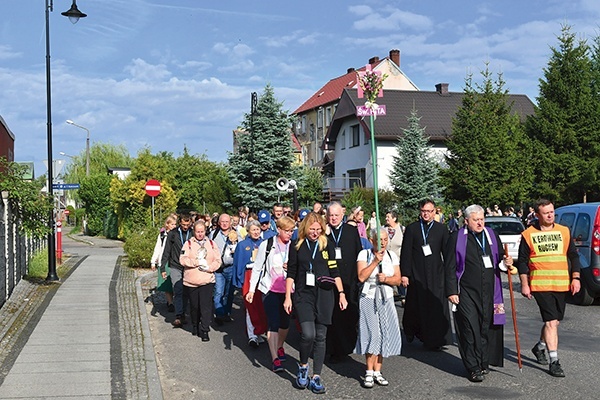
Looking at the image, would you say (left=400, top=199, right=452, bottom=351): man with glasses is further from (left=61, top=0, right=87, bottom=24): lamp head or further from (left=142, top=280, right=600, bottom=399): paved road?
(left=61, top=0, right=87, bottom=24): lamp head

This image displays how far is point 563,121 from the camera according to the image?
32.1m

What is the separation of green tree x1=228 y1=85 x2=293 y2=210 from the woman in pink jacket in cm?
2656

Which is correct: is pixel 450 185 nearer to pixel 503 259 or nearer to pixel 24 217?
pixel 24 217

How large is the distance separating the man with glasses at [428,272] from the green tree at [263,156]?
91.7 feet

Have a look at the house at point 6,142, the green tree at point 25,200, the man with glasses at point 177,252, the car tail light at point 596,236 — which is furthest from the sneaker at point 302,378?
the house at point 6,142

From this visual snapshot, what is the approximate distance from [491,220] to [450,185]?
14.0 metres

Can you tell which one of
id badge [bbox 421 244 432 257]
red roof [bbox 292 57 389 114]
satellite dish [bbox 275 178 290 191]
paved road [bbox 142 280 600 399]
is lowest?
paved road [bbox 142 280 600 399]

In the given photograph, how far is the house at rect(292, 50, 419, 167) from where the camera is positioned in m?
62.9

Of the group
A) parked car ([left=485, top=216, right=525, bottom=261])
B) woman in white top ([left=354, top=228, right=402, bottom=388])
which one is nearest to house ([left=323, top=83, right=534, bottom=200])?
parked car ([left=485, top=216, right=525, bottom=261])

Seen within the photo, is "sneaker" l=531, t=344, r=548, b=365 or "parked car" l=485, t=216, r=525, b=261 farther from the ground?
"parked car" l=485, t=216, r=525, b=261

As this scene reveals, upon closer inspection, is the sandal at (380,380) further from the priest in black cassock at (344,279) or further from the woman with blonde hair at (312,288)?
the priest in black cassock at (344,279)

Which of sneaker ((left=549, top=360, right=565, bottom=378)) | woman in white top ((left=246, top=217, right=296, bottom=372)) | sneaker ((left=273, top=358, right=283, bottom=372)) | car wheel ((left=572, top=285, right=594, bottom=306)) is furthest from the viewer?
car wheel ((left=572, top=285, right=594, bottom=306))

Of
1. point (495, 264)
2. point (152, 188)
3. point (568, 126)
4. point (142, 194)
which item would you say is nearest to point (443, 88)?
point (568, 126)

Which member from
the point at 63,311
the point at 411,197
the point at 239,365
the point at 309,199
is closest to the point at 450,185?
the point at 411,197
